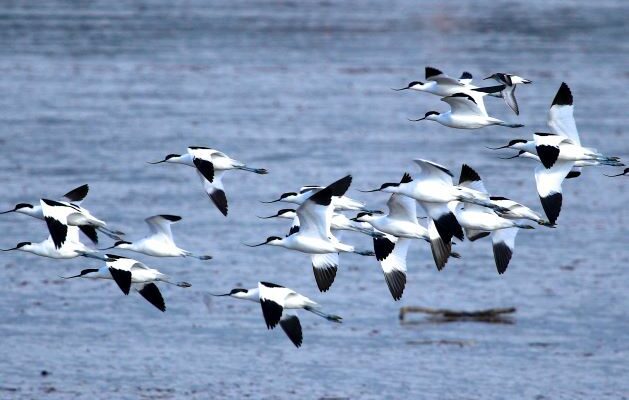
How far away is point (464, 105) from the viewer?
2077 centimetres

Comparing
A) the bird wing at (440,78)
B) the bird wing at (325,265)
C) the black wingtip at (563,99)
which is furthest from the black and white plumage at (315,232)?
the black wingtip at (563,99)

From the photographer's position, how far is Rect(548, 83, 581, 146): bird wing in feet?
64.1

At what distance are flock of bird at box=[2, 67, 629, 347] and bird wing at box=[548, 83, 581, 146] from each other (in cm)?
1

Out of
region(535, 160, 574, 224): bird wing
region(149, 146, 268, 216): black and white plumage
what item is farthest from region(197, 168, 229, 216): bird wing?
region(535, 160, 574, 224): bird wing

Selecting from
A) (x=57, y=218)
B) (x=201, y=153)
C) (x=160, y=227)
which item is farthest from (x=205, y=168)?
(x=57, y=218)

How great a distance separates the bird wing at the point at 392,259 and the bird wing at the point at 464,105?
2087mm

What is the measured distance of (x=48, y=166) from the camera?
1842 inches

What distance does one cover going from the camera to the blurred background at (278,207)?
95.7 ft

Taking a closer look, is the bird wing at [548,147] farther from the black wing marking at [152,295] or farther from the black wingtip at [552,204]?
the black wing marking at [152,295]

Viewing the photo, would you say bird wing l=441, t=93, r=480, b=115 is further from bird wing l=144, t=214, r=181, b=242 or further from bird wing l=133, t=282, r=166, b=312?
bird wing l=133, t=282, r=166, b=312

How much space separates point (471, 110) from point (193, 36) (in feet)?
216

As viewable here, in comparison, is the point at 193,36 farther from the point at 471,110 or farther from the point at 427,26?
the point at 471,110

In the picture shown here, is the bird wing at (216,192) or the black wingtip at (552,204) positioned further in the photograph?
Answer: the bird wing at (216,192)

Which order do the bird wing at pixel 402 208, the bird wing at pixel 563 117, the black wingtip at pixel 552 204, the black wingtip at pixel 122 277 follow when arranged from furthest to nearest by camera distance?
the bird wing at pixel 402 208 < the bird wing at pixel 563 117 < the black wingtip at pixel 552 204 < the black wingtip at pixel 122 277
